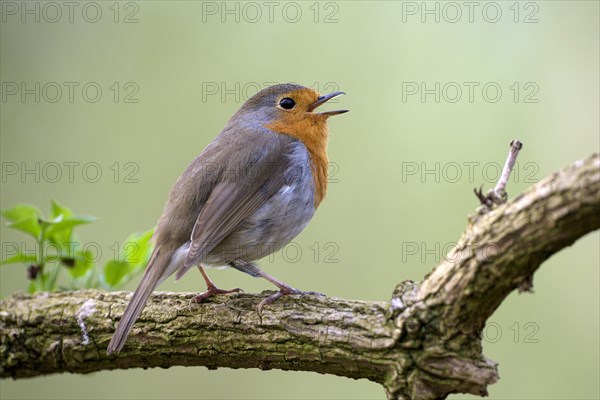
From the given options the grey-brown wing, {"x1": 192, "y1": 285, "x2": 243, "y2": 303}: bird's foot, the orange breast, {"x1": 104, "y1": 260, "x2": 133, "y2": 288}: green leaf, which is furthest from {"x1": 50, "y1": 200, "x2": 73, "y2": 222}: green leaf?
the orange breast

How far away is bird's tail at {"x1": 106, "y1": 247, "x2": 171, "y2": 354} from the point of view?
3.61 metres

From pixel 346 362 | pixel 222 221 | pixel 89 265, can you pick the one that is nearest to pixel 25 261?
pixel 89 265

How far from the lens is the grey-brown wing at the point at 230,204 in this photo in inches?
163

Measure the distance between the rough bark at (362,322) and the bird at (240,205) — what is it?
223 millimetres

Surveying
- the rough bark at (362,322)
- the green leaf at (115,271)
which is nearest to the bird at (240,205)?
the green leaf at (115,271)

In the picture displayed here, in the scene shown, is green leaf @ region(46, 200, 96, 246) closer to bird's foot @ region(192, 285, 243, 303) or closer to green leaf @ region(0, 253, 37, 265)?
green leaf @ region(0, 253, 37, 265)

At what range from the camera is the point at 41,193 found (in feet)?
24.2

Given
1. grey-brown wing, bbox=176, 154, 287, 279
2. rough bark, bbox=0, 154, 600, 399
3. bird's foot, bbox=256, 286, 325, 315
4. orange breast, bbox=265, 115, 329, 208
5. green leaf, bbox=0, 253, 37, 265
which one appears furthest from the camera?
orange breast, bbox=265, 115, 329, 208

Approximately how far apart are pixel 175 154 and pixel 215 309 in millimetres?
3733

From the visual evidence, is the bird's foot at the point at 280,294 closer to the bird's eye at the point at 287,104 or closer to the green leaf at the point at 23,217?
the green leaf at the point at 23,217

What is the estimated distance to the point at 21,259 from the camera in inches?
144

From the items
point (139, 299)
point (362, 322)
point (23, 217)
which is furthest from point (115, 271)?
point (362, 322)

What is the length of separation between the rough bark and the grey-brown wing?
0.30m

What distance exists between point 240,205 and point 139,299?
Result: 878mm
